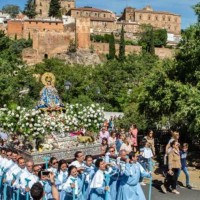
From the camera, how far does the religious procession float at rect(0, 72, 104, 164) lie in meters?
13.1

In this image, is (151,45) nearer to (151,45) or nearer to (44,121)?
(151,45)

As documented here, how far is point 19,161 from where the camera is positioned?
9.49 metres

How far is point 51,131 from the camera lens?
535 inches

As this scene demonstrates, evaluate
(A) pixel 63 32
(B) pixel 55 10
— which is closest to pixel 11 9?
(B) pixel 55 10

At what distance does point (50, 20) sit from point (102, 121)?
77.2m

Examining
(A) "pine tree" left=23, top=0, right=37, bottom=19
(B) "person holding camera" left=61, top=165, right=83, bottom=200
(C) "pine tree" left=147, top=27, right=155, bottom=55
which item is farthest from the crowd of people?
(A) "pine tree" left=23, top=0, right=37, bottom=19

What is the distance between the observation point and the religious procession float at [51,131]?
1305cm

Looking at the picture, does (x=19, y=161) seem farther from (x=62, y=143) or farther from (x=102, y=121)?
(x=102, y=121)

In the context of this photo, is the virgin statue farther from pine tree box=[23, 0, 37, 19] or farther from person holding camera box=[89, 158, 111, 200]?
pine tree box=[23, 0, 37, 19]

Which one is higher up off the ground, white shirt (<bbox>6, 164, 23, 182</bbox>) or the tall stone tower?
the tall stone tower

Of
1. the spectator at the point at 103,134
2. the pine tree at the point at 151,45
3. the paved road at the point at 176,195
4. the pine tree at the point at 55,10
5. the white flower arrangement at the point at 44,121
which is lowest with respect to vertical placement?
the paved road at the point at 176,195

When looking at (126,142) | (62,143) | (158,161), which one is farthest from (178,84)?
(62,143)

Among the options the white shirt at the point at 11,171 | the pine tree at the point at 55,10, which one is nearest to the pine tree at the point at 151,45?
the pine tree at the point at 55,10

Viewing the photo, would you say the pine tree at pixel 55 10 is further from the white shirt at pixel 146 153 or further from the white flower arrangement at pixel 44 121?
the white shirt at pixel 146 153
